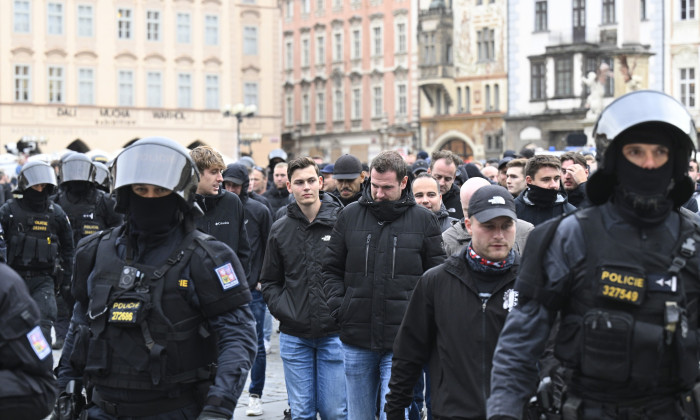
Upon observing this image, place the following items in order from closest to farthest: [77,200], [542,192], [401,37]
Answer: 1. [542,192]
2. [77,200]
3. [401,37]

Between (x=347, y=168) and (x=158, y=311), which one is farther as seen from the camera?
(x=347, y=168)

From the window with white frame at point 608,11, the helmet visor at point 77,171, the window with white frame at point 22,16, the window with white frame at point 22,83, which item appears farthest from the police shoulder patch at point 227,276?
the window with white frame at point 22,16

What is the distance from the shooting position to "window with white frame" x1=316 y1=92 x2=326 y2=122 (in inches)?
2744

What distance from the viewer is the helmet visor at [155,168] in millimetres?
4999

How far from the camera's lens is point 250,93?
196 ft

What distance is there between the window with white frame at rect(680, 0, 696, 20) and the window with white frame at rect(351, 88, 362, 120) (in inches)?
830

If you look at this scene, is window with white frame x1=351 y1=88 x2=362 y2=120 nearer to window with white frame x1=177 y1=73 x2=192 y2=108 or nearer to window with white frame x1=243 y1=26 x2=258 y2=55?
window with white frame x1=243 y1=26 x2=258 y2=55

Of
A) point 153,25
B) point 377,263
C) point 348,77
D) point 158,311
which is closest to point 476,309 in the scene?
point 158,311

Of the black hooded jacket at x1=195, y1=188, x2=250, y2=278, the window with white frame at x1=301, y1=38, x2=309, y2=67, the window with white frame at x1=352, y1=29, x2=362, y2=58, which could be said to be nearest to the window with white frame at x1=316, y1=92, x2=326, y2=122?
the window with white frame at x1=301, y1=38, x2=309, y2=67

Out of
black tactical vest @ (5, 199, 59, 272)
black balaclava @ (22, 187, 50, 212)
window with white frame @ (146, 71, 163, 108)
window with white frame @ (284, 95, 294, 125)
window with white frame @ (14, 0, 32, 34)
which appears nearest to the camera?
black tactical vest @ (5, 199, 59, 272)

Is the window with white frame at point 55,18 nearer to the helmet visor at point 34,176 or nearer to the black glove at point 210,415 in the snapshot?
the helmet visor at point 34,176

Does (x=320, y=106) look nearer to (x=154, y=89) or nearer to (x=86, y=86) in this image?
(x=154, y=89)

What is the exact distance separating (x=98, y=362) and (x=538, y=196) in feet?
17.0

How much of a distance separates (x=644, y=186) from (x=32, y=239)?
29.7ft
